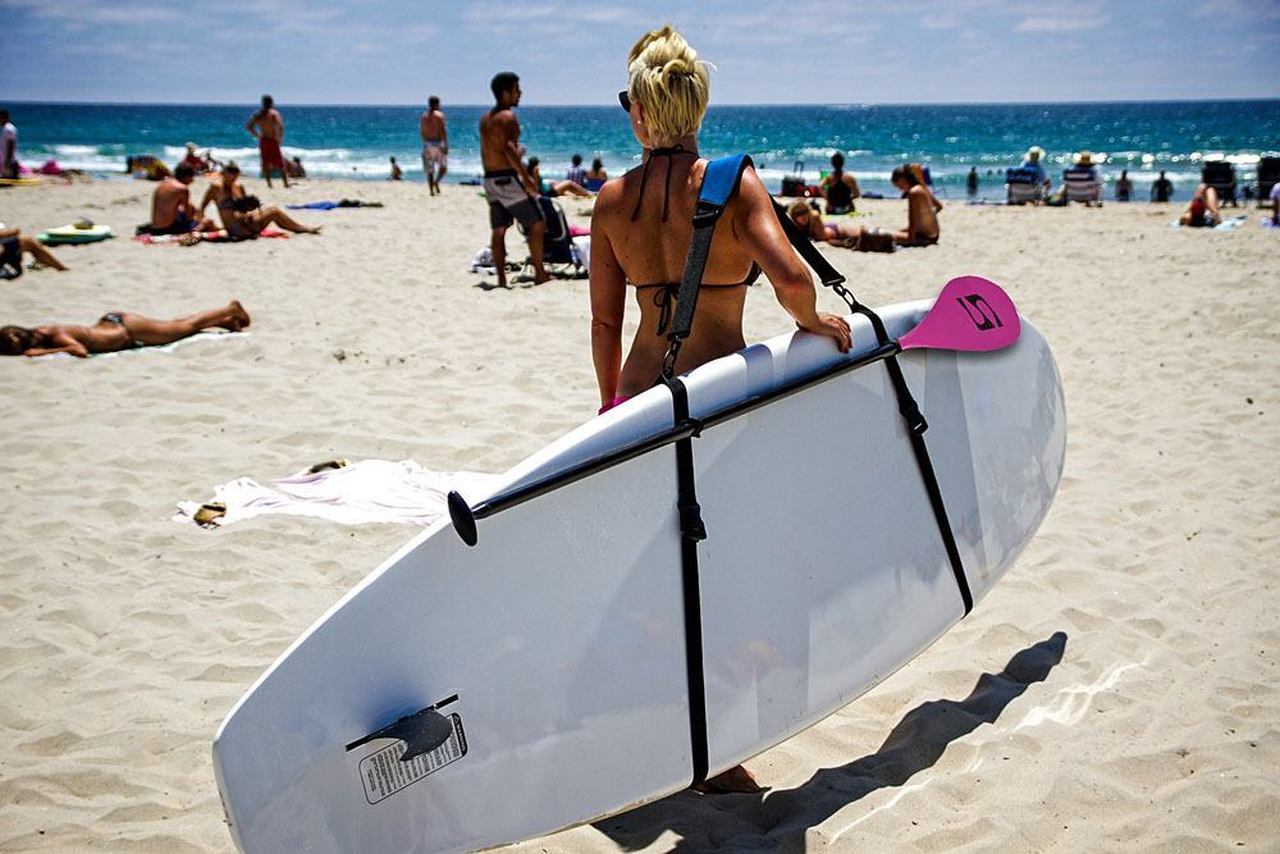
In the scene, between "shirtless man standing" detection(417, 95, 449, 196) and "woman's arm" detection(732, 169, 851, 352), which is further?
"shirtless man standing" detection(417, 95, 449, 196)

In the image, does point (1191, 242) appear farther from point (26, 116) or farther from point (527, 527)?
point (26, 116)

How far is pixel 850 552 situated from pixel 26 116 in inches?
3565

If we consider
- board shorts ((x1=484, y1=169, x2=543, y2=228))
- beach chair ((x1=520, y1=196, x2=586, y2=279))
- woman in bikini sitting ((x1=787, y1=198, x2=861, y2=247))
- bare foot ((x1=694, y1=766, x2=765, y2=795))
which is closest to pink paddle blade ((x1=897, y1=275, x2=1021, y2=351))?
bare foot ((x1=694, y1=766, x2=765, y2=795))

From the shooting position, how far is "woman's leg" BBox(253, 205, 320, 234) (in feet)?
39.9

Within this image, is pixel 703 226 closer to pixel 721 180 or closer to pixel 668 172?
pixel 721 180

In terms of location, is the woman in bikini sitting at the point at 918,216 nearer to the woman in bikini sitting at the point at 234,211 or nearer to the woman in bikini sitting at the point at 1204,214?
the woman in bikini sitting at the point at 1204,214

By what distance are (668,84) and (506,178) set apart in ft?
21.8

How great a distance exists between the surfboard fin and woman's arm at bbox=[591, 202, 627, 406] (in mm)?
1024

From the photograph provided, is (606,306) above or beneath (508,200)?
beneath

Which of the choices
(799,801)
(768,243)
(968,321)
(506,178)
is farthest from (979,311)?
(506,178)

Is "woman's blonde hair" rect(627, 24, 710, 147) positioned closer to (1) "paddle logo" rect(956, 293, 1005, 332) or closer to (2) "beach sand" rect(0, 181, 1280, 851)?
(1) "paddle logo" rect(956, 293, 1005, 332)

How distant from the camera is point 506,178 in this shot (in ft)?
28.9

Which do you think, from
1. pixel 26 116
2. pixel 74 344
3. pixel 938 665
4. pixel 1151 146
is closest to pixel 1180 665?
pixel 938 665

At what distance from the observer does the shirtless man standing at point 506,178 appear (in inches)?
321
